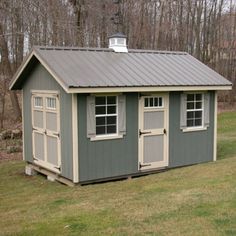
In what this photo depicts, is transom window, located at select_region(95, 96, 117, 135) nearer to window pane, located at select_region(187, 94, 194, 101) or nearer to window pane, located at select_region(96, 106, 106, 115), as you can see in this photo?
window pane, located at select_region(96, 106, 106, 115)

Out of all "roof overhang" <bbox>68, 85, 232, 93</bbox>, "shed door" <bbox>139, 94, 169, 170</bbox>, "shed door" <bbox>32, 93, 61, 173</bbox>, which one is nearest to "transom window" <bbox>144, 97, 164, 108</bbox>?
"shed door" <bbox>139, 94, 169, 170</bbox>

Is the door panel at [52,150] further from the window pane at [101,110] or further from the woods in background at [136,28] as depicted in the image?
the woods in background at [136,28]

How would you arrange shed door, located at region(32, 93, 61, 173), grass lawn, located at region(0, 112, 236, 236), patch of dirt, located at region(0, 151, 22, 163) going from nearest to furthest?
grass lawn, located at region(0, 112, 236, 236) → shed door, located at region(32, 93, 61, 173) → patch of dirt, located at region(0, 151, 22, 163)

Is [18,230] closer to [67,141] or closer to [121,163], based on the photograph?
[67,141]

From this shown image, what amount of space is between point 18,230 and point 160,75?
5.23 m

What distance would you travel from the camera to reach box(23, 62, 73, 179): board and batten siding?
28.0ft

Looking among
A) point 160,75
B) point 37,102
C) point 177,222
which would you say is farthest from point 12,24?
point 177,222

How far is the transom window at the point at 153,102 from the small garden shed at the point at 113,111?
0.02 meters

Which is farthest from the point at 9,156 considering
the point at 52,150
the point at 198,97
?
the point at 198,97

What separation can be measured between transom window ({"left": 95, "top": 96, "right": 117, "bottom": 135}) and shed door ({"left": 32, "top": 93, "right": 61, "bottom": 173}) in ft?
3.06

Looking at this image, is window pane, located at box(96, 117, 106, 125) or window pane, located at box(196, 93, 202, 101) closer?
window pane, located at box(96, 117, 106, 125)

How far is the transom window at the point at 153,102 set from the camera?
932 cm

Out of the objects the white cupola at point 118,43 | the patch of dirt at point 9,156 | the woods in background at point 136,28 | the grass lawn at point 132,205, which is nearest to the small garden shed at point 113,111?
the white cupola at point 118,43

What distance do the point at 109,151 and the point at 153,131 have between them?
125 cm
